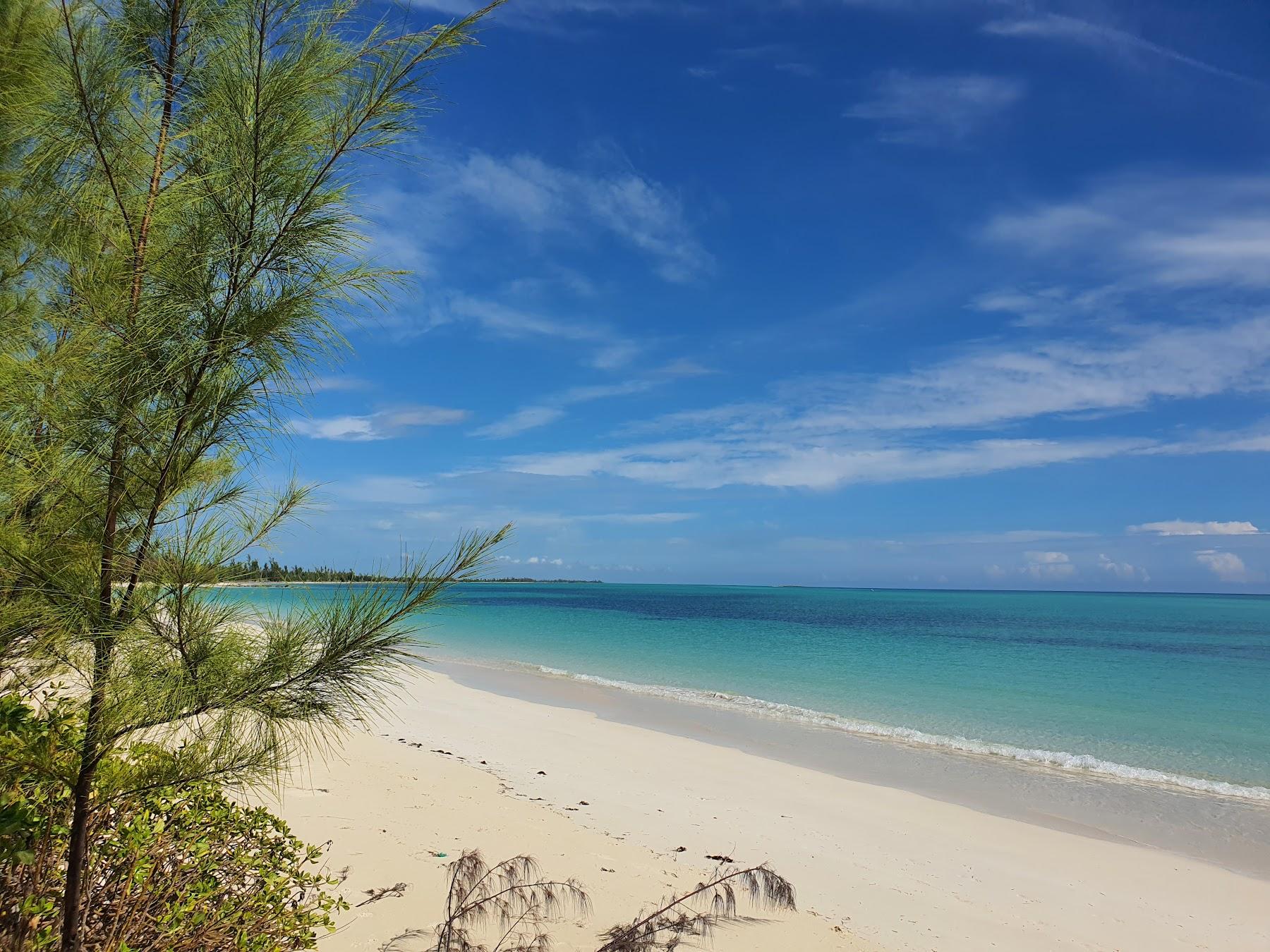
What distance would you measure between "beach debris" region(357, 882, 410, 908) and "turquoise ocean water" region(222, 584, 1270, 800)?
1.63m

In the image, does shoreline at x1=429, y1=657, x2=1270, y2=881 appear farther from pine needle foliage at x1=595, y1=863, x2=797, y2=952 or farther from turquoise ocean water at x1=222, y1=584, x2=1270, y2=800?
pine needle foliage at x1=595, y1=863, x2=797, y2=952

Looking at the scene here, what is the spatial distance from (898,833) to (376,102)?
8.18 m

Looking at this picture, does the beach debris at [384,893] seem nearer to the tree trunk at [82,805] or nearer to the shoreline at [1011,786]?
the tree trunk at [82,805]

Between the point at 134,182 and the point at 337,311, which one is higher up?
the point at 134,182

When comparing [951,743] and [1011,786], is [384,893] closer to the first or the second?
[1011,786]

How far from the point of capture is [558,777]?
8.71m

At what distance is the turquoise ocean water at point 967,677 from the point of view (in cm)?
1216

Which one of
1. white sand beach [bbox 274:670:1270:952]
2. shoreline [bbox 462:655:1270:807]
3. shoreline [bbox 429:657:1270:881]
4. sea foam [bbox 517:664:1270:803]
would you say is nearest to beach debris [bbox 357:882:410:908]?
white sand beach [bbox 274:670:1270:952]

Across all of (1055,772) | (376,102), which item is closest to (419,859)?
(376,102)

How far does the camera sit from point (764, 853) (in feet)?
21.3

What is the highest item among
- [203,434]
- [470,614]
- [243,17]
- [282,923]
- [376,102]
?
[243,17]

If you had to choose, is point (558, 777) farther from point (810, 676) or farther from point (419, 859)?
point (810, 676)

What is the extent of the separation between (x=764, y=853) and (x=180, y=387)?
6.31 metres

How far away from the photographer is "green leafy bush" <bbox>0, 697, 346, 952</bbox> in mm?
2225
